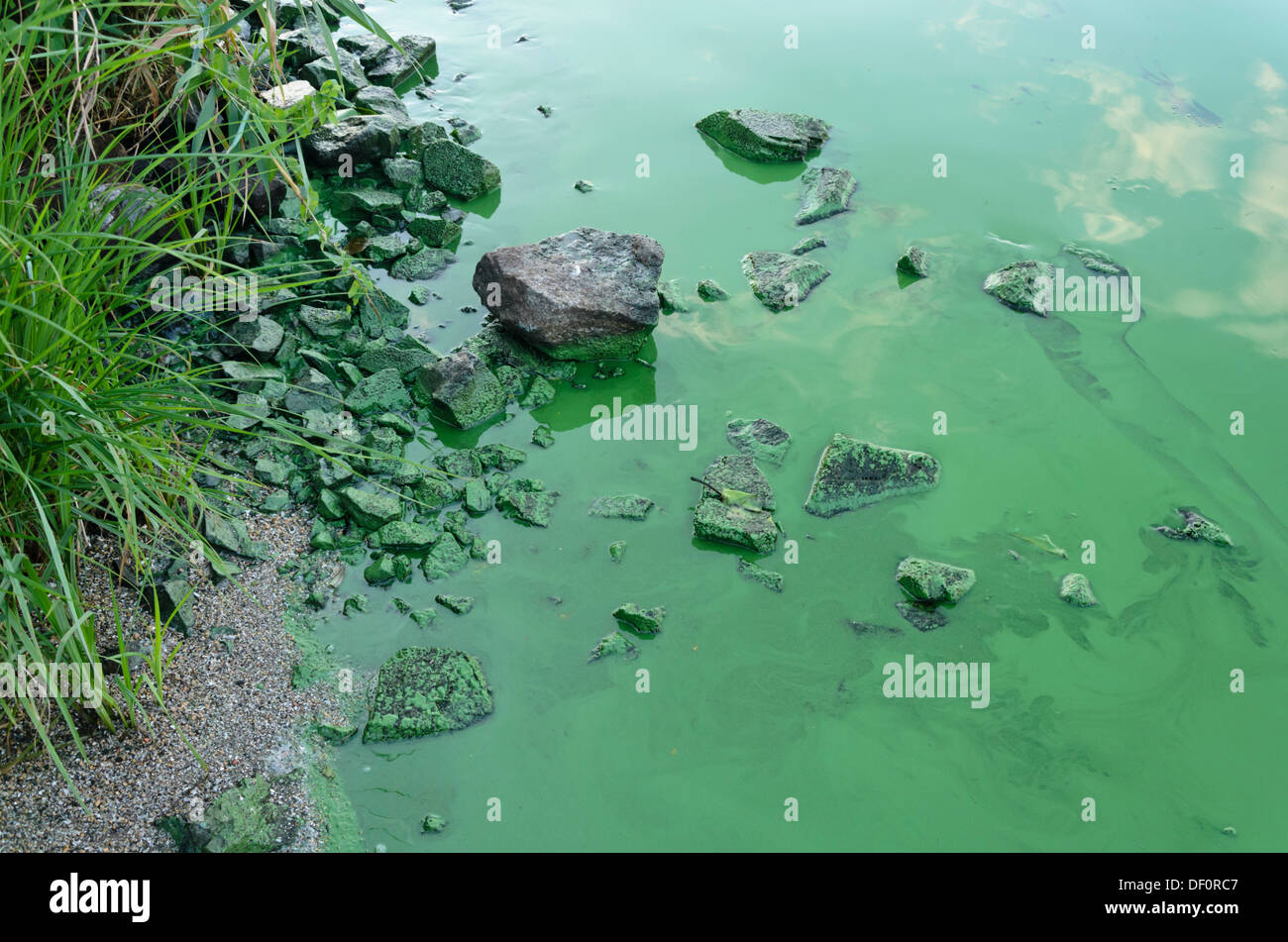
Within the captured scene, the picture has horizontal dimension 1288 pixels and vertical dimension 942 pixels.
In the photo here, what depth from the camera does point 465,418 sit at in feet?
11.8

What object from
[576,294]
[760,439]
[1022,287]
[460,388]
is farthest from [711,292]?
[1022,287]

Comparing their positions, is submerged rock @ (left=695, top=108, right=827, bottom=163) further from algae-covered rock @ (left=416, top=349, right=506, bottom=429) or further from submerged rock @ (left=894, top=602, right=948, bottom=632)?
submerged rock @ (left=894, top=602, right=948, bottom=632)

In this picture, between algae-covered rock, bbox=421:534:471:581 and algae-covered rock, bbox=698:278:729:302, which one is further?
algae-covered rock, bbox=698:278:729:302

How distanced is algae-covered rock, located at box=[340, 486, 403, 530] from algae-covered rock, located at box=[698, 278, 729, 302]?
1670 millimetres

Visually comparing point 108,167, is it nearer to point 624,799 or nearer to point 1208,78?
point 624,799

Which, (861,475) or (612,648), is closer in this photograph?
(612,648)

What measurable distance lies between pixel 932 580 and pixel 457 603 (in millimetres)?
1485

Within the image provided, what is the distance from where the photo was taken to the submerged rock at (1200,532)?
3.38 metres

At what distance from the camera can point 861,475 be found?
3.46m

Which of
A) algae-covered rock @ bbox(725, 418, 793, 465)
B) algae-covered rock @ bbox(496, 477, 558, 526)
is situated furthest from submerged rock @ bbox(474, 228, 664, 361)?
algae-covered rock @ bbox(496, 477, 558, 526)

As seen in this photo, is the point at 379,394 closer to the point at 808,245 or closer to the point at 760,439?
the point at 760,439

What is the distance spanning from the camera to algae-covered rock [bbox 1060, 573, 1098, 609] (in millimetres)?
3152

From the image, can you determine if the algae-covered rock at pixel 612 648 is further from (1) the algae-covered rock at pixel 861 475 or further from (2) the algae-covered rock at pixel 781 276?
(2) the algae-covered rock at pixel 781 276

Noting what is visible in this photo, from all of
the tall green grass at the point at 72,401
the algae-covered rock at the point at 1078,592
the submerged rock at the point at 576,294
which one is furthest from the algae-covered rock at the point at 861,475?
the tall green grass at the point at 72,401
